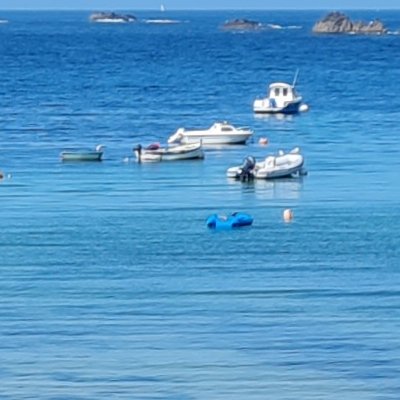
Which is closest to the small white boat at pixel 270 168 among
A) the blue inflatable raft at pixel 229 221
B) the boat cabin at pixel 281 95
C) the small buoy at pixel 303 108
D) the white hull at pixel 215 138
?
the blue inflatable raft at pixel 229 221

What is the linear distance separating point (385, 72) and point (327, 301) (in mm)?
99916

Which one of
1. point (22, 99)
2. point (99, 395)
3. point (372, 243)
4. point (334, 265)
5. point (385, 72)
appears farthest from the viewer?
point (385, 72)

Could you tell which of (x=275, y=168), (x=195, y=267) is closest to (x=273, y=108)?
(x=275, y=168)

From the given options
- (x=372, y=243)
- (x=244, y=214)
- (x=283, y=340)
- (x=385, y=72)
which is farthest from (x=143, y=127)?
(x=385, y=72)

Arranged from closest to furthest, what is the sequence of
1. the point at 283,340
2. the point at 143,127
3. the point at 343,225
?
the point at 283,340, the point at 343,225, the point at 143,127

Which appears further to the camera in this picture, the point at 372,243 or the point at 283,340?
the point at 372,243

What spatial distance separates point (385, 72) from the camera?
445 ft

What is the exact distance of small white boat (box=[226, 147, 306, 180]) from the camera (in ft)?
191

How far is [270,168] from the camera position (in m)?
58.5

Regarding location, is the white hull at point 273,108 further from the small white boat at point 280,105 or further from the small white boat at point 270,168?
the small white boat at point 270,168

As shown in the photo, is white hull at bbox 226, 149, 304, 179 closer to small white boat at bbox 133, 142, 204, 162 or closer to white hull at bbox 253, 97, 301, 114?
small white boat at bbox 133, 142, 204, 162

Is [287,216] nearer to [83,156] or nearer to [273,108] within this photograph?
[83,156]

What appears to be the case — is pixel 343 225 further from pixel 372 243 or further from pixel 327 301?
pixel 327 301

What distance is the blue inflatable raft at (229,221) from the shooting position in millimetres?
47656
